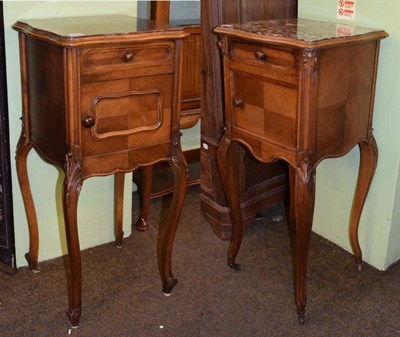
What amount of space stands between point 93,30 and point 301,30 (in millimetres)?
729

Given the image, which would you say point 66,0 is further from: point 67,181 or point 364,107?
point 364,107

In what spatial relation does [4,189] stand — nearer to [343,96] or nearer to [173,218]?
[173,218]

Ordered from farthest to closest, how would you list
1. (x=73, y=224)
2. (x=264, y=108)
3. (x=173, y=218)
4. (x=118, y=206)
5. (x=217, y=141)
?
(x=118, y=206) < (x=217, y=141) < (x=173, y=218) < (x=264, y=108) < (x=73, y=224)

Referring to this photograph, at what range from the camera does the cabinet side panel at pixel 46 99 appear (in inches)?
69.2

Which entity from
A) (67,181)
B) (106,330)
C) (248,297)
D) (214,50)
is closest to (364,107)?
(214,50)

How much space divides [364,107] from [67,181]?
3.74 feet

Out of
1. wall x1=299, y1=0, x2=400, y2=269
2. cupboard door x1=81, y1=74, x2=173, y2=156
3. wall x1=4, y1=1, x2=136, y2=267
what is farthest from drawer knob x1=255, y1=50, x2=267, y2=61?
wall x1=4, y1=1, x2=136, y2=267

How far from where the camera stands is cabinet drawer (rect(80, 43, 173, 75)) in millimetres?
1710

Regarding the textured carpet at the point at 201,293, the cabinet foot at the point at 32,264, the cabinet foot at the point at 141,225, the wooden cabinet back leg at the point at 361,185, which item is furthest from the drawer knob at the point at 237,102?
the cabinet foot at the point at 32,264

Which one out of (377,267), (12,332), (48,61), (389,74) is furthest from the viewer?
(377,267)

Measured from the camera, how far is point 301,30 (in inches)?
77.0

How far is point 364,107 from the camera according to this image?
2.10m

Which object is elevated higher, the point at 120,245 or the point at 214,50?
the point at 214,50

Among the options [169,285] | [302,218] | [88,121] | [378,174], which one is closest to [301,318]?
[302,218]
